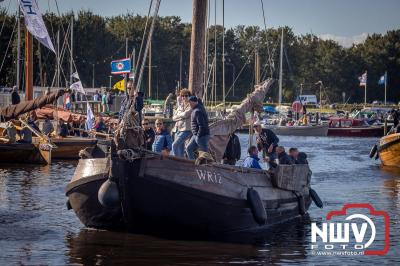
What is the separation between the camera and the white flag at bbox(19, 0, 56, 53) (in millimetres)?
33000

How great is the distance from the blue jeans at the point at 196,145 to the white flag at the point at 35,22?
1447 cm

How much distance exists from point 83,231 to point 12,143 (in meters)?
18.9

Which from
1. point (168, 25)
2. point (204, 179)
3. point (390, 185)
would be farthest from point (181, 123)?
point (168, 25)

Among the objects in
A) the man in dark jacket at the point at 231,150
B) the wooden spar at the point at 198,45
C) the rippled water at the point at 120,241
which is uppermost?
the wooden spar at the point at 198,45

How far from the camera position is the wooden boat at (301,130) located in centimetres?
7938

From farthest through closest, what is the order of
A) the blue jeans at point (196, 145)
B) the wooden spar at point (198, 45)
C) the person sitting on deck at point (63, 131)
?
the person sitting on deck at point (63, 131)
the wooden spar at point (198, 45)
the blue jeans at point (196, 145)

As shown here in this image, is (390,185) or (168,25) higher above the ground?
(168,25)

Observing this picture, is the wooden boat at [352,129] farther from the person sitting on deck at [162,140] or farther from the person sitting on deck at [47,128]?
the person sitting on deck at [162,140]

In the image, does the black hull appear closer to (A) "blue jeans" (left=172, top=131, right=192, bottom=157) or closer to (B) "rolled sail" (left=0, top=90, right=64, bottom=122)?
(A) "blue jeans" (left=172, top=131, right=192, bottom=157)

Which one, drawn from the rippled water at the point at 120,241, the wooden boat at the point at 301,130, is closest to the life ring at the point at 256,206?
the rippled water at the point at 120,241

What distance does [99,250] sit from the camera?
17781mm

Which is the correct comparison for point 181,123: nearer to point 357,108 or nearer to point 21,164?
point 21,164

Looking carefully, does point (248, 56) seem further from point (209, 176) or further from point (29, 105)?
point (209, 176)

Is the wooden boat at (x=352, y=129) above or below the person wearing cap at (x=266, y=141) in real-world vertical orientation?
below
